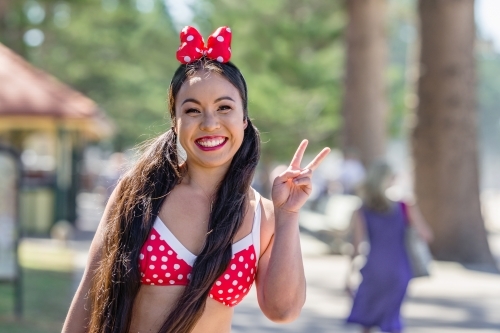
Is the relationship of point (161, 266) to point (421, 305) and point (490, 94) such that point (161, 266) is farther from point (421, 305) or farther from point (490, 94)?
point (490, 94)

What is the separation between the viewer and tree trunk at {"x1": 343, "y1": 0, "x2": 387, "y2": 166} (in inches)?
906

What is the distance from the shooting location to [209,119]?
316 centimetres

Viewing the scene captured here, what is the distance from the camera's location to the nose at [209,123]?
10.3 ft

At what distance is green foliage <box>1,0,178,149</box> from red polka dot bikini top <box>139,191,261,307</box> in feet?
85.2

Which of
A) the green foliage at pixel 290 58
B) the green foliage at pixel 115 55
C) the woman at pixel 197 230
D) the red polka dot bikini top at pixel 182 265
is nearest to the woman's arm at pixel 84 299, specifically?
the woman at pixel 197 230

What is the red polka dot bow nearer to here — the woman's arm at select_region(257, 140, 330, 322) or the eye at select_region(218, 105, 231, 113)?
the eye at select_region(218, 105, 231, 113)

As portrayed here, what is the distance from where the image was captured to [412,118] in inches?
690

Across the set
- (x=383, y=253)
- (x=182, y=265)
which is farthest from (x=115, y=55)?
(x=182, y=265)

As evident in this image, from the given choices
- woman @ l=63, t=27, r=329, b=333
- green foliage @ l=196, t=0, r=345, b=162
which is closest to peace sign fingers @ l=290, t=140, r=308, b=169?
woman @ l=63, t=27, r=329, b=333

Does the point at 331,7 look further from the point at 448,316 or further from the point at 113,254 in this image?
the point at 113,254

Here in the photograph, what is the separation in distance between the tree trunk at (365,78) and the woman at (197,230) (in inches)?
785

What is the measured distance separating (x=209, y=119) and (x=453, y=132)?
46.3ft

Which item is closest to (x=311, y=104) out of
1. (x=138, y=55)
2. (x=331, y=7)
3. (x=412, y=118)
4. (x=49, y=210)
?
(x=331, y=7)

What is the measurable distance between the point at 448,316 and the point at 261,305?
868 cm
